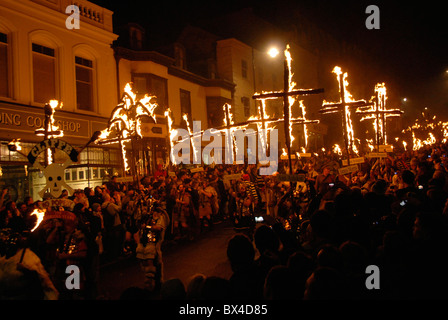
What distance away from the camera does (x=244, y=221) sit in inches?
352

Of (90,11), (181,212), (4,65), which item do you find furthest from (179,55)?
(181,212)

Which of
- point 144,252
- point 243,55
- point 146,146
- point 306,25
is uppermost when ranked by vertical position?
point 306,25

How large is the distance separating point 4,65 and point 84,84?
4.05m

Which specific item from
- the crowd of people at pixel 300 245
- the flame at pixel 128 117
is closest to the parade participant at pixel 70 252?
the crowd of people at pixel 300 245

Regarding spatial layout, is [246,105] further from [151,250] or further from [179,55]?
[151,250]

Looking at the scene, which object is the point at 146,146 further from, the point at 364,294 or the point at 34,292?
the point at 364,294

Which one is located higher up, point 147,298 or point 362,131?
point 362,131

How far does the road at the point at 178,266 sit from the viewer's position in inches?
301

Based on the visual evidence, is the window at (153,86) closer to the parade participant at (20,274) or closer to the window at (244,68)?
the window at (244,68)

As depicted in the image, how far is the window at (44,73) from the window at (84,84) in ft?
4.59

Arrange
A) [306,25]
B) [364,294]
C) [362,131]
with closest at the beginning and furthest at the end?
1. [364,294]
2. [306,25]
3. [362,131]

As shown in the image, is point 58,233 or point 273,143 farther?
point 273,143

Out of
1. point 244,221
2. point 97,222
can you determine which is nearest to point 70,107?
point 97,222
